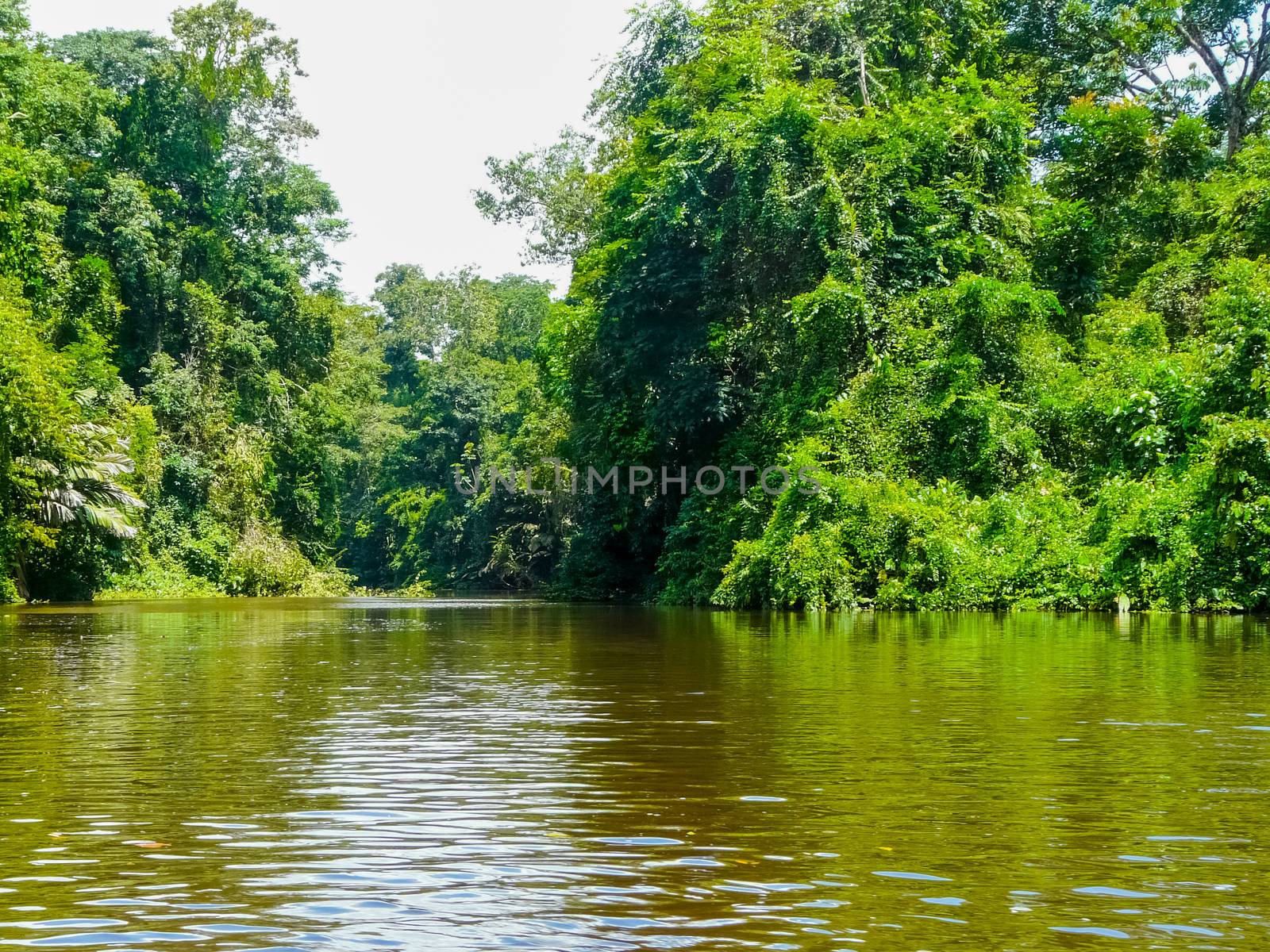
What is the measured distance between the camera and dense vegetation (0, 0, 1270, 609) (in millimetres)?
26406

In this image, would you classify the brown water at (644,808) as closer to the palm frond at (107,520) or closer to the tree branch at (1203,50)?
the palm frond at (107,520)

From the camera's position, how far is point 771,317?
32.8 m

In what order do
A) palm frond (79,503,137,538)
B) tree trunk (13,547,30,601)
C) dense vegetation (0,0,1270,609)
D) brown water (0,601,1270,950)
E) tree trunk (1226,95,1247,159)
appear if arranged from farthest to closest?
tree trunk (1226,95,1247,159) → palm frond (79,503,137,538) → tree trunk (13,547,30,601) → dense vegetation (0,0,1270,609) → brown water (0,601,1270,950)

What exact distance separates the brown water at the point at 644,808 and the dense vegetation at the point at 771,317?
13329mm

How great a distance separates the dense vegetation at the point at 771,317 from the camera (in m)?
26.4

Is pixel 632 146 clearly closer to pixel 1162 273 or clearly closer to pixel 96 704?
pixel 1162 273

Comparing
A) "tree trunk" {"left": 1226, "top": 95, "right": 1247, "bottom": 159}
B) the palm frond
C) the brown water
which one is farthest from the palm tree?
"tree trunk" {"left": 1226, "top": 95, "right": 1247, "bottom": 159}

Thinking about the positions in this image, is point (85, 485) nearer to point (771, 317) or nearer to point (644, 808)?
point (771, 317)

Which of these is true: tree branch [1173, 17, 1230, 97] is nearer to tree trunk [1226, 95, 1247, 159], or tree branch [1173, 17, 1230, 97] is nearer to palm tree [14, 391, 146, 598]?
tree trunk [1226, 95, 1247, 159]

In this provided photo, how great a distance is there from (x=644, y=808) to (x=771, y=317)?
89.7 ft

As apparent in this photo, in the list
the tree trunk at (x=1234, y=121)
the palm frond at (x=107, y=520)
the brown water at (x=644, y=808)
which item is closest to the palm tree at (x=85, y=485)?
the palm frond at (x=107, y=520)

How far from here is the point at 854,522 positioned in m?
26.8

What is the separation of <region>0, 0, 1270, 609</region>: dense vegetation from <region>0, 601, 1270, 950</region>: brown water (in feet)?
43.7

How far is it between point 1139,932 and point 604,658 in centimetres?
1106
